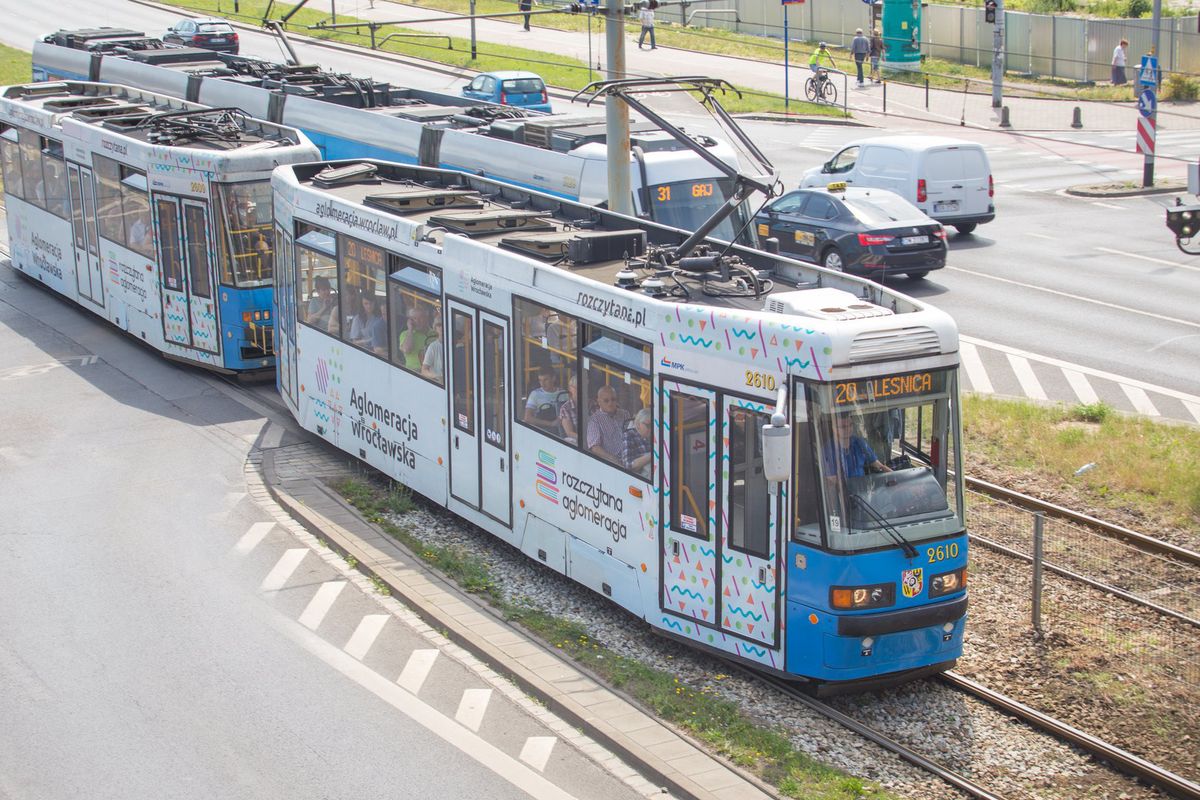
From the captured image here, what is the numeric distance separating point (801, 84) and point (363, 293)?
37432 millimetres

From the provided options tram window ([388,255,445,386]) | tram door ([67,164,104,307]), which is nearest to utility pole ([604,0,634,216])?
tram window ([388,255,445,386])

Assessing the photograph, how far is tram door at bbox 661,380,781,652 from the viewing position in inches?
403

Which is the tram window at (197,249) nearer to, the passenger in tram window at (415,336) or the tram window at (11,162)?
the passenger in tram window at (415,336)

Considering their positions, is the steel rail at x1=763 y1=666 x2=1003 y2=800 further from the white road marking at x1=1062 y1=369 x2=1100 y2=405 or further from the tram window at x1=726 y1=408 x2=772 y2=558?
the white road marking at x1=1062 y1=369 x2=1100 y2=405

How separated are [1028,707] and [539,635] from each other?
3.73m

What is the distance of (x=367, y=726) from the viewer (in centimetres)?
1030

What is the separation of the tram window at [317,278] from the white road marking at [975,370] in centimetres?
773

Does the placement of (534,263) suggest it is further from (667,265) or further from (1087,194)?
(1087,194)

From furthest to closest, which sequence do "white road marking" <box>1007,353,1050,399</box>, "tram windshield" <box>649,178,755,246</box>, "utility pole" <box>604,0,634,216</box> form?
"tram windshield" <box>649,178,755,246</box> → "white road marking" <box>1007,353,1050,399</box> → "utility pole" <box>604,0,634,216</box>

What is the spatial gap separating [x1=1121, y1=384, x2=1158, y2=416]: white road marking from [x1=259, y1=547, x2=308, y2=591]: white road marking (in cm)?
1015

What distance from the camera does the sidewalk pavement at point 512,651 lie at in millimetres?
9516

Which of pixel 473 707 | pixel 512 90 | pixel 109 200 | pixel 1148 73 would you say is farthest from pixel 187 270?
pixel 1148 73

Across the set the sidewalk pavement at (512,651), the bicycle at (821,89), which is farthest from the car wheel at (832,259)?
the bicycle at (821,89)

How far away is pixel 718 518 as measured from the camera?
10500 mm
